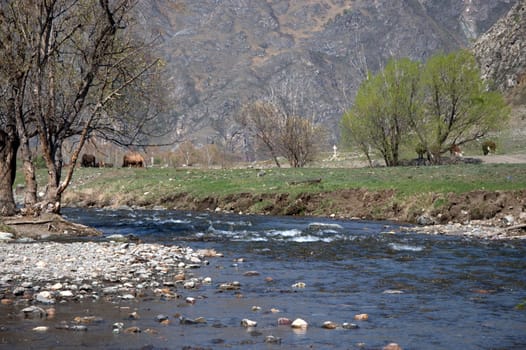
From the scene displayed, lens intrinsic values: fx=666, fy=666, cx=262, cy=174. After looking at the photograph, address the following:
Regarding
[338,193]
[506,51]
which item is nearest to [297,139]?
[338,193]

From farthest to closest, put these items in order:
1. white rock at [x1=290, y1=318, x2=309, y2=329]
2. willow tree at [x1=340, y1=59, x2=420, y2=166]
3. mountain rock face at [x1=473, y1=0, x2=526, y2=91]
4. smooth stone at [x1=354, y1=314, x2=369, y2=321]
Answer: mountain rock face at [x1=473, y1=0, x2=526, y2=91] < willow tree at [x1=340, y1=59, x2=420, y2=166] < smooth stone at [x1=354, y1=314, x2=369, y2=321] < white rock at [x1=290, y1=318, x2=309, y2=329]

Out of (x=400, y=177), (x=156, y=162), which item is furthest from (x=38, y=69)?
(x=156, y=162)

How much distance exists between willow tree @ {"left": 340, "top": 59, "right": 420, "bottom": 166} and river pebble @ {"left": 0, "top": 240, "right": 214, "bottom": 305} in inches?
1613

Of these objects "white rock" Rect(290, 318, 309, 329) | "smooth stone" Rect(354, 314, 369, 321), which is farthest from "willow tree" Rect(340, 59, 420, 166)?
"white rock" Rect(290, 318, 309, 329)

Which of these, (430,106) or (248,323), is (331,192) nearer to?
(430,106)

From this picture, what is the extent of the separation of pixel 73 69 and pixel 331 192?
55.0ft

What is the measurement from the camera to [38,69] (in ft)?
76.8

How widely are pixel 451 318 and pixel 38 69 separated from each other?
1761 centimetres

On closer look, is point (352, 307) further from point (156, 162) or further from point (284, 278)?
point (156, 162)

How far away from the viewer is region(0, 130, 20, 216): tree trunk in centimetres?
2519

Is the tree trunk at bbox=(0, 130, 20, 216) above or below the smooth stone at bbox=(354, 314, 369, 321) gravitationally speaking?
above

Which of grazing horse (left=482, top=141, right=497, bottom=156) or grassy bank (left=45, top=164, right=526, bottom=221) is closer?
grassy bank (left=45, top=164, right=526, bottom=221)

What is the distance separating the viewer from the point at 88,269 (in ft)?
48.5

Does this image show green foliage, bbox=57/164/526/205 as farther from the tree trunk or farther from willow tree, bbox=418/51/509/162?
the tree trunk
